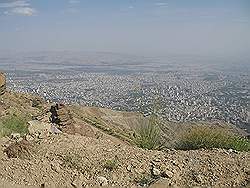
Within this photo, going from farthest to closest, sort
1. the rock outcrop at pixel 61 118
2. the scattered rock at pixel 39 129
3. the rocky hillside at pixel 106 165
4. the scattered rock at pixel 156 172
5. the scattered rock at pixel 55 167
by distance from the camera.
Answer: the rock outcrop at pixel 61 118 < the scattered rock at pixel 39 129 < the scattered rock at pixel 55 167 < the scattered rock at pixel 156 172 < the rocky hillside at pixel 106 165

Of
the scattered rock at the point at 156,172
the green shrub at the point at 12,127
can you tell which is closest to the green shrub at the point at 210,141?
the scattered rock at the point at 156,172

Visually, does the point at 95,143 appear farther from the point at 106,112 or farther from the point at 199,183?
the point at 106,112

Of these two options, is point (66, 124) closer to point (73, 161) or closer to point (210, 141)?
point (73, 161)

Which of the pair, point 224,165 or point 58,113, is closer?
point 224,165

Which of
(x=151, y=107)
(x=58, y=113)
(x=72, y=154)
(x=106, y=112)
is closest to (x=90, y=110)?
(x=106, y=112)

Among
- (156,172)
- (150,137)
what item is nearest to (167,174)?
(156,172)

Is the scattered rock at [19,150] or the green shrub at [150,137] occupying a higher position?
the scattered rock at [19,150]

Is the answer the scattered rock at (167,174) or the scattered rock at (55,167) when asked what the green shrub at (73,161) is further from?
the scattered rock at (167,174)
